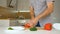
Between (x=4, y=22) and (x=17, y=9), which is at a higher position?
(x=17, y=9)

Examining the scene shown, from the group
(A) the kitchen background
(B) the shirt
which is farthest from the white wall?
(B) the shirt

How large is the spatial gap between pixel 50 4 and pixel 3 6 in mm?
1819

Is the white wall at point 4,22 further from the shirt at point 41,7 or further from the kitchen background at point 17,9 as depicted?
the shirt at point 41,7

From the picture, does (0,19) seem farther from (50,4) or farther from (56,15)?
(50,4)

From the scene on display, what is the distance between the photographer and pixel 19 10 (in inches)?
123

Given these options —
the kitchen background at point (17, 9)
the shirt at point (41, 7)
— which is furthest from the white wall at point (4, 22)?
the shirt at point (41, 7)

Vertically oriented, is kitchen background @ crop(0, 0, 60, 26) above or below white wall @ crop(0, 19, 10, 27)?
A: above

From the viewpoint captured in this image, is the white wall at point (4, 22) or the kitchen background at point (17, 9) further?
the kitchen background at point (17, 9)

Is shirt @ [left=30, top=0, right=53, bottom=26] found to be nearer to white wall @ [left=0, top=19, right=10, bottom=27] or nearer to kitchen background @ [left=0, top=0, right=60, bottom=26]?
white wall @ [left=0, top=19, right=10, bottom=27]

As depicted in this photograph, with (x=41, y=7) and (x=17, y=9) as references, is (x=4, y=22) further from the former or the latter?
(x=41, y=7)

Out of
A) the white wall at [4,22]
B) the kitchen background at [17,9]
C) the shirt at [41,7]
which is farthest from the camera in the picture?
the kitchen background at [17,9]

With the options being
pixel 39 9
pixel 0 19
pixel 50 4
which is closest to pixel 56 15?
pixel 0 19

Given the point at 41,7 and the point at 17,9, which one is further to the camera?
the point at 17,9

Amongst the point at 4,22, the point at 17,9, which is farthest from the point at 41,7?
the point at 17,9
